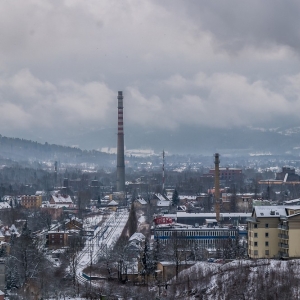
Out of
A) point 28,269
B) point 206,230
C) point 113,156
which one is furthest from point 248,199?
point 113,156

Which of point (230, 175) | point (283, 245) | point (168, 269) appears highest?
point (230, 175)

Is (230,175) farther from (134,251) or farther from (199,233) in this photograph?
(134,251)

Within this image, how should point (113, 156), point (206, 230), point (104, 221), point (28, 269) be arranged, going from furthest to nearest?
point (113, 156), point (104, 221), point (206, 230), point (28, 269)

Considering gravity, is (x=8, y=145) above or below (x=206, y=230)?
above

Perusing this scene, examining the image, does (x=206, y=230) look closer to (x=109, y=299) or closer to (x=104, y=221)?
(x=104, y=221)

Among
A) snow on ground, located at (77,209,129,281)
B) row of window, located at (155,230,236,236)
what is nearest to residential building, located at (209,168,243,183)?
snow on ground, located at (77,209,129,281)

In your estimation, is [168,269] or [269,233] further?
[269,233]

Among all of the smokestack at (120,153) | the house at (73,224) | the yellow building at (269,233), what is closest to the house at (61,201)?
the smokestack at (120,153)

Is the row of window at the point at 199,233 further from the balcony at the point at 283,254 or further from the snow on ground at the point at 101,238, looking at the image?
the balcony at the point at 283,254

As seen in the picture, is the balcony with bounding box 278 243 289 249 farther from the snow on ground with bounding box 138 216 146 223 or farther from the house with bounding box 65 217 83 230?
the snow on ground with bounding box 138 216 146 223

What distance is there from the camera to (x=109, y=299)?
12.8 m

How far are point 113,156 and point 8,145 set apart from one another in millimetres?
14207

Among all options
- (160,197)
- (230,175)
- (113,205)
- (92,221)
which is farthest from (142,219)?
(230,175)

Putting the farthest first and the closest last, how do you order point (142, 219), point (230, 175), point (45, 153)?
point (45, 153) → point (230, 175) → point (142, 219)
